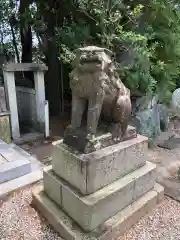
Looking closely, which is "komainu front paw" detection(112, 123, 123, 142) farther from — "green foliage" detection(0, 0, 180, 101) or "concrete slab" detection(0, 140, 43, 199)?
"green foliage" detection(0, 0, 180, 101)

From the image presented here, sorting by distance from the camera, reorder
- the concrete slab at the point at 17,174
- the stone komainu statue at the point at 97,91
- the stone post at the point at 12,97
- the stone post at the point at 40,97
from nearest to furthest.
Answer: the stone komainu statue at the point at 97,91 → the concrete slab at the point at 17,174 → the stone post at the point at 12,97 → the stone post at the point at 40,97

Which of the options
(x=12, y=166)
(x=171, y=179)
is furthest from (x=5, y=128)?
(x=171, y=179)

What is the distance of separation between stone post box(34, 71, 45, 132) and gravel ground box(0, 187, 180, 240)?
2.31m

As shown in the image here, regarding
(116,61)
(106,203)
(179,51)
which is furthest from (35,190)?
(179,51)

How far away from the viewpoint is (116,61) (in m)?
4.48

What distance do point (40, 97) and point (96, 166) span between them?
3.01 m

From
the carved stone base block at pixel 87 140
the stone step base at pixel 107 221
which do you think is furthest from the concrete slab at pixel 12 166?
the carved stone base block at pixel 87 140

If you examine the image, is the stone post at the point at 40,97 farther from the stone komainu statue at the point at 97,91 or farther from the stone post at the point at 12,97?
the stone komainu statue at the point at 97,91

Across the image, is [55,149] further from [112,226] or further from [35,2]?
[35,2]

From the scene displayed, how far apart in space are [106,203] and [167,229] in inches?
31.2

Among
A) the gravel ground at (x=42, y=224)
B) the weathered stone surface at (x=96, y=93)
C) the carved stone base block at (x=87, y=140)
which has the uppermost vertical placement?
the weathered stone surface at (x=96, y=93)

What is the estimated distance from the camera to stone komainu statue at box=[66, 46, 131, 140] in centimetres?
→ 197

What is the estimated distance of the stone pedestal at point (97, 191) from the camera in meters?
2.08

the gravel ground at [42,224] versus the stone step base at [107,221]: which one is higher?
the stone step base at [107,221]
